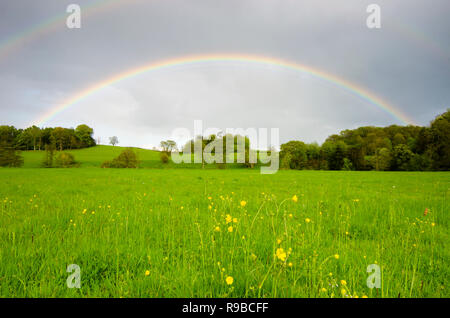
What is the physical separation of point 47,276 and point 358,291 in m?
3.28

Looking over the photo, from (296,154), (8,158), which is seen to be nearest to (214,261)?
(296,154)

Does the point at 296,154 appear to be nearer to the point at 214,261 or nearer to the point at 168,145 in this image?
the point at 168,145

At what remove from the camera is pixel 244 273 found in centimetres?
194

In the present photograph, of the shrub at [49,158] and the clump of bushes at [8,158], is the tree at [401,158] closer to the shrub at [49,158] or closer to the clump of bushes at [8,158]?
the shrub at [49,158]

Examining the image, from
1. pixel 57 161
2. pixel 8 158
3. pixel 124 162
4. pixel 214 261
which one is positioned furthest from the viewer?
pixel 124 162

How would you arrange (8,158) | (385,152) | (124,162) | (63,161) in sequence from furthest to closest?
1. (385,152)
2. (124,162)
3. (8,158)
4. (63,161)

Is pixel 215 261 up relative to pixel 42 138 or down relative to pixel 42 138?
down

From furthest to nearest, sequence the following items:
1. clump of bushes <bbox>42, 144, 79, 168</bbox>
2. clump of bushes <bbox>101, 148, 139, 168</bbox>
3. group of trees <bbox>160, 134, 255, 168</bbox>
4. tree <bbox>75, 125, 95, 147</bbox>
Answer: tree <bbox>75, 125, 95, 147</bbox> < group of trees <bbox>160, 134, 255, 168</bbox> < clump of bushes <bbox>101, 148, 139, 168</bbox> < clump of bushes <bbox>42, 144, 79, 168</bbox>

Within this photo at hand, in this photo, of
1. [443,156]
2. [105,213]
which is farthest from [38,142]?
[443,156]

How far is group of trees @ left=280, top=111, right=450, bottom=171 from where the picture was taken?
47.7m

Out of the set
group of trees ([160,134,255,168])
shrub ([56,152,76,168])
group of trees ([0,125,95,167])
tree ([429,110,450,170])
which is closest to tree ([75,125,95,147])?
group of trees ([0,125,95,167])

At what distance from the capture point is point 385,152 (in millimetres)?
55656

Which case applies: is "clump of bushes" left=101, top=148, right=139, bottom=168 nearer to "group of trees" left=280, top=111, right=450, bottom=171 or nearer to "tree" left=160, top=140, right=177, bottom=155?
"tree" left=160, top=140, right=177, bottom=155

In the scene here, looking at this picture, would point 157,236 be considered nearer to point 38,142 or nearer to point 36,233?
point 36,233
